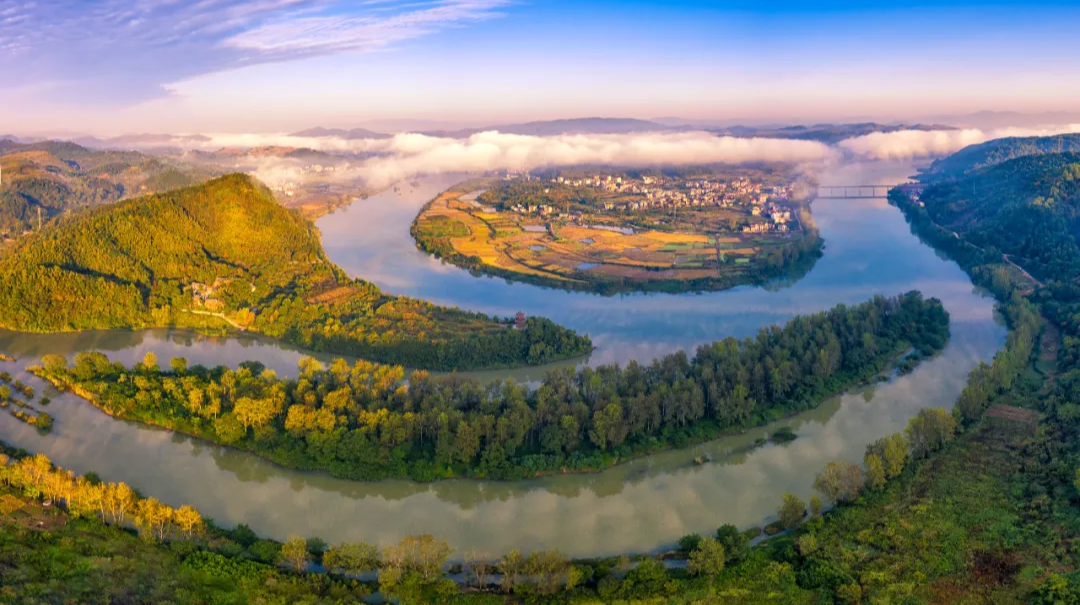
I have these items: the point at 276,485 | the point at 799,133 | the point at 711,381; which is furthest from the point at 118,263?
the point at 799,133

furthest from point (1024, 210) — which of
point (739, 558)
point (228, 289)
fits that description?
point (228, 289)

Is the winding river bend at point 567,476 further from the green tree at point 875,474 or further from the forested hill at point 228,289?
the green tree at point 875,474

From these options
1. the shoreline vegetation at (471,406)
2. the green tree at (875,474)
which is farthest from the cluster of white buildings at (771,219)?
the green tree at (875,474)

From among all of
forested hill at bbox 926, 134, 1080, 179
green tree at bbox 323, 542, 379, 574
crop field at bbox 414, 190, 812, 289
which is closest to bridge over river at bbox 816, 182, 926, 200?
forested hill at bbox 926, 134, 1080, 179

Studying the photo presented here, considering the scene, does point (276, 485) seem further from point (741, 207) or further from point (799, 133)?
point (799, 133)

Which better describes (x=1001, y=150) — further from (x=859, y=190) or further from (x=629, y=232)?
(x=629, y=232)

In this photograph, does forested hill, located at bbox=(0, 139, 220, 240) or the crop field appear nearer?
the crop field

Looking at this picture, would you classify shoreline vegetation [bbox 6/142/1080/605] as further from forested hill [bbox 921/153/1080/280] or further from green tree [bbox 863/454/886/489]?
forested hill [bbox 921/153/1080/280]
